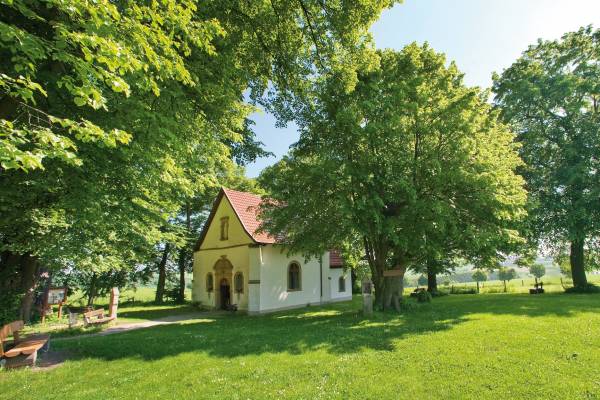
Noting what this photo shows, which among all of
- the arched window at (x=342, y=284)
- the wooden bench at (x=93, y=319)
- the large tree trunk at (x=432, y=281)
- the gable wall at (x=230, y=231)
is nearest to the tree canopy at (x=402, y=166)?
the gable wall at (x=230, y=231)

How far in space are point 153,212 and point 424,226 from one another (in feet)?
33.5

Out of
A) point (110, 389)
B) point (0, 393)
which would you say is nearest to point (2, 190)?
point (0, 393)

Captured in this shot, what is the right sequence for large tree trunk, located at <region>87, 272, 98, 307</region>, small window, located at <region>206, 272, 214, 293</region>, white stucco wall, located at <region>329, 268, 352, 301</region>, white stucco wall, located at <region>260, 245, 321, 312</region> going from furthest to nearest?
large tree trunk, located at <region>87, 272, 98, 307</region> → white stucco wall, located at <region>329, 268, 352, 301</region> → small window, located at <region>206, 272, 214, 293</region> → white stucco wall, located at <region>260, 245, 321, 312</region>

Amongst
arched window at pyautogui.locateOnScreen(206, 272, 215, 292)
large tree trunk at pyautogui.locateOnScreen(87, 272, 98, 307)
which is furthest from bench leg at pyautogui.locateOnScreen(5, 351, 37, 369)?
large tree trunk at pyautogui.locateOnScreen(87, 272, 98, 307)

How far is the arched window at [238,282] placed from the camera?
22938mm

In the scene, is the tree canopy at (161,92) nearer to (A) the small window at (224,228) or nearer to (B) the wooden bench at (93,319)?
(B) the wooden bench at (93,319)

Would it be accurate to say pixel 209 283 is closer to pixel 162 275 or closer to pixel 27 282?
pixel 162 275

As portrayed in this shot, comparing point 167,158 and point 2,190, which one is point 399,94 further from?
point 2,190

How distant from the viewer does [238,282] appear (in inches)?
914

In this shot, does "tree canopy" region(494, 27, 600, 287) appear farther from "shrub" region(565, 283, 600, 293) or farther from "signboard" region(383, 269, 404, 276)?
"signboard" region(383, 269, 404, 276)

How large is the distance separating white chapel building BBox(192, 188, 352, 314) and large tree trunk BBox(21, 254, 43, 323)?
10.1 meters

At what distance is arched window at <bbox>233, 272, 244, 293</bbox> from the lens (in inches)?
903

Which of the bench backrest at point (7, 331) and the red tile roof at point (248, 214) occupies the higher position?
the red tile roof at point (248, 214)

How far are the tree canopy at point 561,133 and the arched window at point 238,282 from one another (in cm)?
1986
